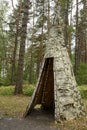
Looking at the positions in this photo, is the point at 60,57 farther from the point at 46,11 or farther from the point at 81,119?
the point at 46,11

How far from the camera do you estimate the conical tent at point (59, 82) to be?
10.8 metres

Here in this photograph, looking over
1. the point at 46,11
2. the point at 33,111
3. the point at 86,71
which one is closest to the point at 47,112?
the point at 33,111

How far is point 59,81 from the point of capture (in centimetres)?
1132

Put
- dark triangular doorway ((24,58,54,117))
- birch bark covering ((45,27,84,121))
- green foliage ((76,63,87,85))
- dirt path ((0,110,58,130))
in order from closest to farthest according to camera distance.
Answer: dirt path ((0,110,58,130)), birch bark covering ((45,27,84,121)), dark triangular doorway ((24,58,54,117)), green foliage ((76,63,87,85))

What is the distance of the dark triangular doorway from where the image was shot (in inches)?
479

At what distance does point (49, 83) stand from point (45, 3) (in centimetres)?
2354

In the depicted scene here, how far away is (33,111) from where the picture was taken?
12.9m

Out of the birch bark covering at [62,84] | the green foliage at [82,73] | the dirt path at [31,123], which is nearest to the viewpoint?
the dirt path at [31,123]

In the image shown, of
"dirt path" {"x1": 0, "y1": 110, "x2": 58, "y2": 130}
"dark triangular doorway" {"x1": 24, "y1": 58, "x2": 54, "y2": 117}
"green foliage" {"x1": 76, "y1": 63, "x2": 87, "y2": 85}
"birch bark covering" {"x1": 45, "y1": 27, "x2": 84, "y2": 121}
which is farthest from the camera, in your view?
"green foliage" {"x1": 76, "y1": 63, "x2": 87, "y2": 85}

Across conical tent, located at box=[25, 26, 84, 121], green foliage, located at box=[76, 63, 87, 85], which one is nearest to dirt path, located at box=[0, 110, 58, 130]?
conical tent, located at box=[25, 26, 84, 121]

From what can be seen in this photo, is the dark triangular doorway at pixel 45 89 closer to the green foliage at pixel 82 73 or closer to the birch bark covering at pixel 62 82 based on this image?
the birch bark covering at pixel 62 82

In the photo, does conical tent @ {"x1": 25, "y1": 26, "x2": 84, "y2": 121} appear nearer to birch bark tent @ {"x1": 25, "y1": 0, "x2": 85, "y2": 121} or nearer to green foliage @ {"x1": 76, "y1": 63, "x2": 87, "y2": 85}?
birch bark tent @ {"x1": 25, "y1": 0, "x2": 85, "y2": 121}

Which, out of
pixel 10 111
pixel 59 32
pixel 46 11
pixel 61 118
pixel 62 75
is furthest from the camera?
pixel 46 11

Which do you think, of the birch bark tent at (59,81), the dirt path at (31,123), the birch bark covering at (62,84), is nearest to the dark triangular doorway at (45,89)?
the birch bark tent at (59,81)
